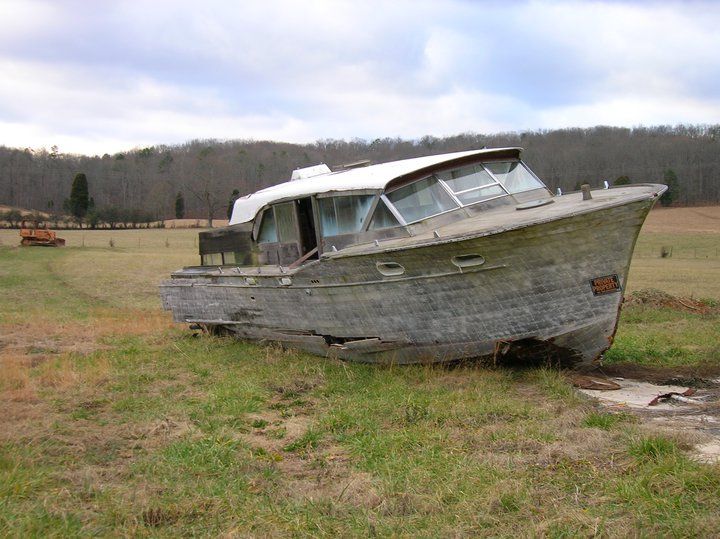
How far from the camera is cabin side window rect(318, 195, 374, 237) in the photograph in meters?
9.95

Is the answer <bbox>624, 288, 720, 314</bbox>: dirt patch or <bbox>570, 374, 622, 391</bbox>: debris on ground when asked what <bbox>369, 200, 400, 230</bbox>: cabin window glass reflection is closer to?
<bbox>570, 374, 622, 391</bbox>: debris on ground

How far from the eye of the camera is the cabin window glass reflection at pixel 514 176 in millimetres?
10508

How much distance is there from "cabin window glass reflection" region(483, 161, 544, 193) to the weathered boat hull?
2.68 meters

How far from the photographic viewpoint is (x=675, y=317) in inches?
569

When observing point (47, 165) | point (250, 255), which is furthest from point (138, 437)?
point (47, 165)

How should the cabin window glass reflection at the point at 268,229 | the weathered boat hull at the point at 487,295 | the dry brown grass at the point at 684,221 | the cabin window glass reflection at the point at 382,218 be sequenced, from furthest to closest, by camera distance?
the dry brown grass at the point at 684,221, the cabin window glass reflection at the point at 268,229, the cabin window glass reflection at the point at 382,218, the weathered boat hull at the point at 487,295

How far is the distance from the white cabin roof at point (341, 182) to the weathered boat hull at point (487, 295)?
49.8 inches

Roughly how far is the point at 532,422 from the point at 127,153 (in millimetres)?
137186

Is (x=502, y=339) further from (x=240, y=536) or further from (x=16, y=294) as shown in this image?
(x=16, y=294)

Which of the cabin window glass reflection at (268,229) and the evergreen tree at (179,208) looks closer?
the cabin window glass reflection at (268,229)

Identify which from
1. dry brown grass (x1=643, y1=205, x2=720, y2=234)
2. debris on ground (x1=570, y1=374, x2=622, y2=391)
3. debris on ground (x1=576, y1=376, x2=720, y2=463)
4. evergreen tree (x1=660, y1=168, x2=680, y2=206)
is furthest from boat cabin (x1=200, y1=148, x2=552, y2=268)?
evergreen tree (x1=660, y1=168, x2=680, y2=206)

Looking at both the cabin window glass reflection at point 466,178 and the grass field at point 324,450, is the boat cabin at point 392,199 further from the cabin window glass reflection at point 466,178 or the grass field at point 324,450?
the grass field at point 324,450

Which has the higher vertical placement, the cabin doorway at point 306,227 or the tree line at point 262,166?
the tree line at point 262,166

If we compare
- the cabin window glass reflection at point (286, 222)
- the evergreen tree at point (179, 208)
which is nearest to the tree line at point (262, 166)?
the evergreen tree at point (179, 208)
